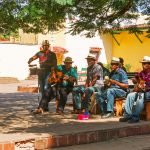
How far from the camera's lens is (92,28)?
471 inches

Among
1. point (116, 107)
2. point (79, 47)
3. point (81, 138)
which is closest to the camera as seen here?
point (81, 138)

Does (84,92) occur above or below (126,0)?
below

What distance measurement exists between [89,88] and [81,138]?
2.81 metres

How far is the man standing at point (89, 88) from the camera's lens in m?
11.6

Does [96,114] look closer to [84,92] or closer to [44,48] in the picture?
[84,92]

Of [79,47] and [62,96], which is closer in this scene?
[62,96]

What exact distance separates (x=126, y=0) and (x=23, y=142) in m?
2.83

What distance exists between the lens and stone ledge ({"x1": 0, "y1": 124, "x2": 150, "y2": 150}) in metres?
8.30

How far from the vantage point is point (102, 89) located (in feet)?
38.5

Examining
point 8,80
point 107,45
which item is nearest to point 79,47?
point 107,45

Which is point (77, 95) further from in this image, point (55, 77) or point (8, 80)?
point (8, 80)

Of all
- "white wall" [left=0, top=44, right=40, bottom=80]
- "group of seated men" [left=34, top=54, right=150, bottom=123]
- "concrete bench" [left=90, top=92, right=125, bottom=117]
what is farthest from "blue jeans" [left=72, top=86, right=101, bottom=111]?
"white wall" [left=0, top=44, right=40, bottom=80]

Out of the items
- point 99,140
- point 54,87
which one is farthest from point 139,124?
point 54,87

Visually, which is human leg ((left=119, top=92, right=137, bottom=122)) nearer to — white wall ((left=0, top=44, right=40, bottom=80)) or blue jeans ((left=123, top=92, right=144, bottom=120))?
blue jeans ((left=123, top=92, right=144, bottom=120))
